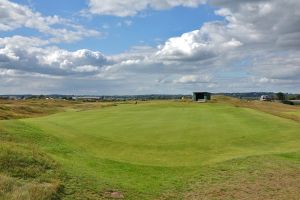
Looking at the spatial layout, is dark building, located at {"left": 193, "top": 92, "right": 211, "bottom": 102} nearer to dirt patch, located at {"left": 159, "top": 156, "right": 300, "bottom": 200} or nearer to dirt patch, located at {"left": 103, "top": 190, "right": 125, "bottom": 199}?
dirt patch, located at {"left": 159, "top": 156, "right": 300, "bottom": 200}

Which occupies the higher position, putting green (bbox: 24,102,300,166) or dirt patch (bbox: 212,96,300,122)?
dirt patch (bbox: 212,96,300,122)

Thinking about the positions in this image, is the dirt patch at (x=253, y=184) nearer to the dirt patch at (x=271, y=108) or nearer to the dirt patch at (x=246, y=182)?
the dirt patch at (x=246, y=182)

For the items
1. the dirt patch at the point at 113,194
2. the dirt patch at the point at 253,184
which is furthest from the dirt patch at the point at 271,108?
the dirt patch at the point at 113,194

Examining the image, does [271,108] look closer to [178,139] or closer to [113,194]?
[178,139]

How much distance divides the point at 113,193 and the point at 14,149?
5287 mm

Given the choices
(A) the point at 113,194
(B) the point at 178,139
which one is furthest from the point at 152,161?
(A) the point at 113,194

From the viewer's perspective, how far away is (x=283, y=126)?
139 ft

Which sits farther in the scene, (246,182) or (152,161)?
(152,161)

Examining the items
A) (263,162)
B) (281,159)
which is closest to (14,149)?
(263,162)

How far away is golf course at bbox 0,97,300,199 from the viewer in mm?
18244

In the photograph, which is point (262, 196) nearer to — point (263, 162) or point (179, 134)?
point (263, 162)

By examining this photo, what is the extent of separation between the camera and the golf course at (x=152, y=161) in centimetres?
1824

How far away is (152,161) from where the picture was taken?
26.6 metres

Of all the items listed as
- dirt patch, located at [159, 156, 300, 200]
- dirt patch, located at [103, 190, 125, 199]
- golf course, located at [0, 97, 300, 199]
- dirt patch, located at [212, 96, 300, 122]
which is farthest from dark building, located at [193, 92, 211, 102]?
dirt patch, located at [103, 190, 125, 199]
